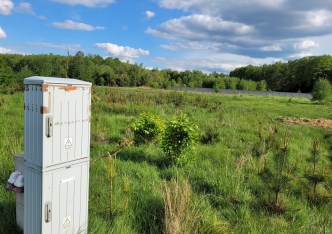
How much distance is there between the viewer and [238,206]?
406cm

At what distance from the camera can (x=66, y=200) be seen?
2.67 m

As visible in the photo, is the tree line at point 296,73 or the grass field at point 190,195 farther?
the tree line at point 296,73

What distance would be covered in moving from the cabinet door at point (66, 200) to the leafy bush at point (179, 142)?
9.92 ft

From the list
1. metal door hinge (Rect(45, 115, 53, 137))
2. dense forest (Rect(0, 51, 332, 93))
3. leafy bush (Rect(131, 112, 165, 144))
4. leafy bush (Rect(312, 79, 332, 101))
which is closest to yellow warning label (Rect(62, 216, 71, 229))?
metal door hinge (Rect(45, 115, 53, 137))

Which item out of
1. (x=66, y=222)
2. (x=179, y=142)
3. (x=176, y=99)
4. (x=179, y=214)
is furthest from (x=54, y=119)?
(x=176, y=99)

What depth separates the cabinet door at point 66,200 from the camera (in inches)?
98.5

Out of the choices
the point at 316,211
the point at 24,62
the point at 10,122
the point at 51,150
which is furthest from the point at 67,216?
the point at 24,62

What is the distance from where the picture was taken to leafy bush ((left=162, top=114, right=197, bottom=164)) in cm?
575

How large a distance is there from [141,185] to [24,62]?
2780 inches

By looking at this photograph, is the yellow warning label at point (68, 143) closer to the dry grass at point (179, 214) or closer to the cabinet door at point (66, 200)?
the cabinet door at point (66, 200)

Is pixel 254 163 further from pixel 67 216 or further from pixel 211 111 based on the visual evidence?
pixel 211 111

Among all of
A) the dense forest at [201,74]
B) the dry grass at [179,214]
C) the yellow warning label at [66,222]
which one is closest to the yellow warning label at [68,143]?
the yellow warning label at [66,222]

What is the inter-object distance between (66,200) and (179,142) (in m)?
3.31

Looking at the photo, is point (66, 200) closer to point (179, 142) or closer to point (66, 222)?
point (66, 222)
